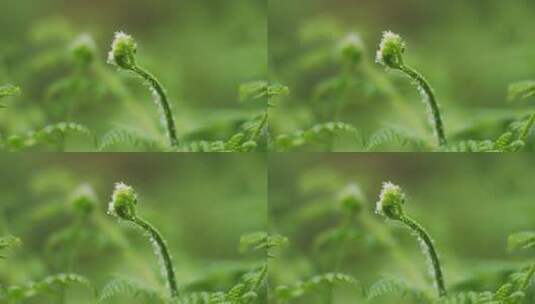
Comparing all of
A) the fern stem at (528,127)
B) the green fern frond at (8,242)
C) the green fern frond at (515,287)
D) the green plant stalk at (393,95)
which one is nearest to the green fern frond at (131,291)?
the green fern frond at (8,242)

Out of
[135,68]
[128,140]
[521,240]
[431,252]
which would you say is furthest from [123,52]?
[521,240]

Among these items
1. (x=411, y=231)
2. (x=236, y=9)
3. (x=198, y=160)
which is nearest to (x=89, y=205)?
(x=198, y=160)

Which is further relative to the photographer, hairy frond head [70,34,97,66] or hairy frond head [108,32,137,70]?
hairy frond head [70,34,97,66]

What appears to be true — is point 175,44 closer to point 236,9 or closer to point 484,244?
point 236,9

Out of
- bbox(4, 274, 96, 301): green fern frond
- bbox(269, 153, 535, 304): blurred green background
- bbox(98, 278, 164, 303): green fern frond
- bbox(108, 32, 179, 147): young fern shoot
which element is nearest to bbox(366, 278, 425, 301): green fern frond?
bbox(269, 153, 535, 304): blurred green background

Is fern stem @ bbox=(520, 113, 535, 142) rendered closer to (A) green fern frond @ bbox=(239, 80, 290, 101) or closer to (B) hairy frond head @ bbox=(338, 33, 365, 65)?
(B) hairy frond head @ bbox=(338, 33, 365, 65)

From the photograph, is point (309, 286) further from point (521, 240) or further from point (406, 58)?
point (406, 58)

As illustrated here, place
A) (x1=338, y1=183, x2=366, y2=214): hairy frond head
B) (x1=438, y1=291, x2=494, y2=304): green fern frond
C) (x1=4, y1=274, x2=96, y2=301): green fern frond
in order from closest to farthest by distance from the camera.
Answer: (x1=438, y1=291, x2=494, y2=304): green fern frond, (x1=4, y1=274, x2=96, y2=301): green fern frond, (x1=338, y1=183, x2=366, y2=214): hairy frond head
